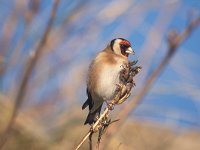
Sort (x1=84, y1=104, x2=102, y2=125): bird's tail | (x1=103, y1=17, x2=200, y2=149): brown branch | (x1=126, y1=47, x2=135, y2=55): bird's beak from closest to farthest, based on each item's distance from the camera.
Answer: (x1=103, y1=17, x2=200, y2=149): brown branch → (x1=84, y1=104, x2=102, y2=125): bird's tail → (x1=126, y1=47, x2=135, y2=55): bird's beak

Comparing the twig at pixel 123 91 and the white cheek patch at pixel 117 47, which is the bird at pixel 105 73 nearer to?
the white cheek patch at pixel 117 47

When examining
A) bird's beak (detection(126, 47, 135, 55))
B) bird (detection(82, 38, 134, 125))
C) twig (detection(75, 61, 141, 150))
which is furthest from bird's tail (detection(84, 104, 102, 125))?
twig (detection(75, 61, 141, 150))

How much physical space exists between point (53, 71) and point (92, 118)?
1028 mm

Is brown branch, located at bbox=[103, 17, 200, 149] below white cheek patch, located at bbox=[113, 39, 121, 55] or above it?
below

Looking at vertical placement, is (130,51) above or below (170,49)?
above

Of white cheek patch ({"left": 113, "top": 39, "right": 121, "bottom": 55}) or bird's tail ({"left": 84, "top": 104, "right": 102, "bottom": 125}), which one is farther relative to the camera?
white cheek patch ({"left": 113, "top": 39, "right": 121, "bottom": 55})

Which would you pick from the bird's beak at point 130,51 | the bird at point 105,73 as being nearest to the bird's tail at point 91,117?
the bird at point 105,73

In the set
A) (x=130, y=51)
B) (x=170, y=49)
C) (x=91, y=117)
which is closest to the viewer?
(x=170, y=49)

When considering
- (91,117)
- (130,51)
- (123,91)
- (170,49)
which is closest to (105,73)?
(130,51)

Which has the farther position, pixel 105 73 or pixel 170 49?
pixel 105 73

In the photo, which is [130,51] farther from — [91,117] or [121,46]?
[91,117]

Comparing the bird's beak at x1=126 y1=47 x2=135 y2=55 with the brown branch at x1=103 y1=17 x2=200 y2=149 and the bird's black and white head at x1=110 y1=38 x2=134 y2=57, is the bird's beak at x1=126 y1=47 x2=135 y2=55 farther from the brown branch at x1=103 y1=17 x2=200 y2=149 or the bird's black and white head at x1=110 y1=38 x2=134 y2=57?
the brown branch at x1=103 y1=17 x2=200 y2=149

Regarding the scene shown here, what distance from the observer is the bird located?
2014 millimetres

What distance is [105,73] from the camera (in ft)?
6.73
